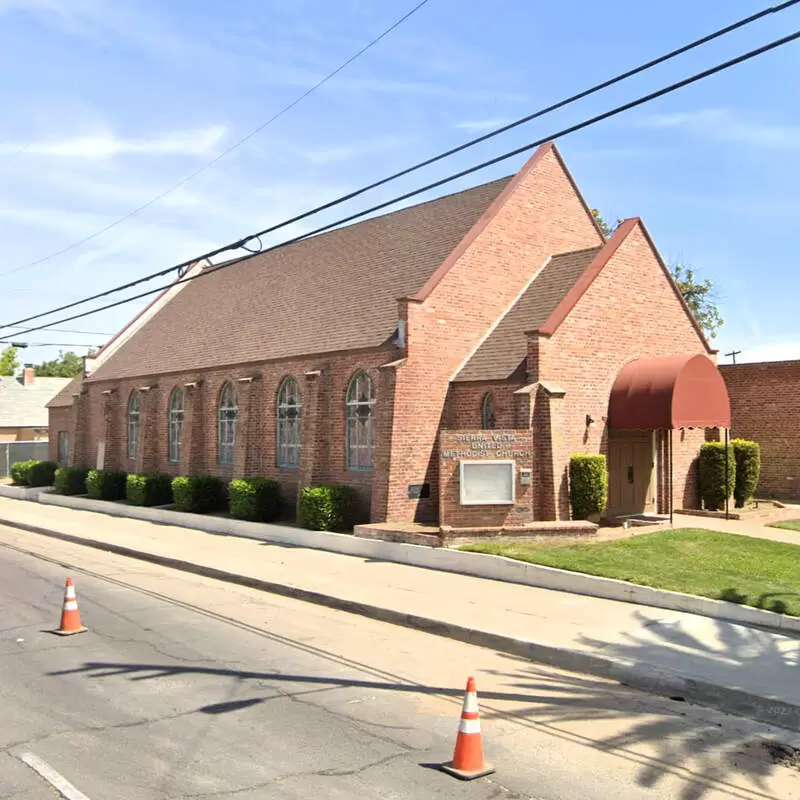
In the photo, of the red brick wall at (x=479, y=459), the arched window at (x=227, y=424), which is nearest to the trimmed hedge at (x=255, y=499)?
the arched window at (x=227, y=424)

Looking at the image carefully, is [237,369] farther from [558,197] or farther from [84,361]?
[84,361]

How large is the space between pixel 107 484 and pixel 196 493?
710cm

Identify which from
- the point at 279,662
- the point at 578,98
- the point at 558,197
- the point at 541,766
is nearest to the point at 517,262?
the point at 558,197

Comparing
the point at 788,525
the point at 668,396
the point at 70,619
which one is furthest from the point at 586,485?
the point at 70,619

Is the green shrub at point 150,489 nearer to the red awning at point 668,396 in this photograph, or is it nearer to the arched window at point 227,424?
the arched window at point 227,424

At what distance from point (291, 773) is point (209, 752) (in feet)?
2.65

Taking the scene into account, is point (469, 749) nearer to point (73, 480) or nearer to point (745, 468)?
point (745, 468)

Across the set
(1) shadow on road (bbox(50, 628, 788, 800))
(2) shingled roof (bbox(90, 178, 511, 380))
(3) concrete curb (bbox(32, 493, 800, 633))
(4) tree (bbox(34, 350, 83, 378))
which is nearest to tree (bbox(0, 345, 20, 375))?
(4) tree (bbox(34, 350, 83, 378))

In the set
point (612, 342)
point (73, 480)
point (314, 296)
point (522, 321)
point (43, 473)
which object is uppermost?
point (314, 296)

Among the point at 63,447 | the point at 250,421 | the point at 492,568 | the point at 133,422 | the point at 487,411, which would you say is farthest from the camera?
the point at 63,447

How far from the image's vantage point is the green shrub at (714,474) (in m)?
21.8

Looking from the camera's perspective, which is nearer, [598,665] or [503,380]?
[598,665]

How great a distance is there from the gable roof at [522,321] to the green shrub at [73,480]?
1954 centimetres

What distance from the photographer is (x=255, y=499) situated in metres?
22.4
